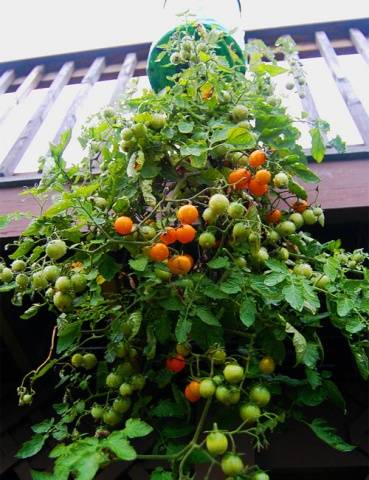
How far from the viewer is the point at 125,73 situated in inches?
114

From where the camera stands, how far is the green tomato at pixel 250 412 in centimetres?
87

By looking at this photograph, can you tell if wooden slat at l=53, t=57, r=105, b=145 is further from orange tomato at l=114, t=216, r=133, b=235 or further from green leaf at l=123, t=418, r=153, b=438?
green leaf at l=123, t=418, r=153, b=438

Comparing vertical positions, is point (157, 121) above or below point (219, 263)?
above

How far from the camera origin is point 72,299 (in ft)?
3.49

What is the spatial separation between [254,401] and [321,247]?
471 mm

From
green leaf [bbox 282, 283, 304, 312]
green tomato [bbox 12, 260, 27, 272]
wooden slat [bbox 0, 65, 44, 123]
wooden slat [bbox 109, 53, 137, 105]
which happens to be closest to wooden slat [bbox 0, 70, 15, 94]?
wooden slat [bbox 0, 65, 44, 123]

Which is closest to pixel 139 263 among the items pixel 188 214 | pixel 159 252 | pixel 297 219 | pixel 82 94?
pixel 159 252

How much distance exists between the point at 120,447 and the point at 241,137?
72cm

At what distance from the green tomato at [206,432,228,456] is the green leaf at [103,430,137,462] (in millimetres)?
144

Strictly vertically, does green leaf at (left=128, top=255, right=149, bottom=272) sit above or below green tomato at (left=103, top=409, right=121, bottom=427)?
above

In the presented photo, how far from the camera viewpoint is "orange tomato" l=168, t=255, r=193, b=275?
3.21 feet

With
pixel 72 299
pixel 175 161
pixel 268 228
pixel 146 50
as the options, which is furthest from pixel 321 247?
pixel 146 50

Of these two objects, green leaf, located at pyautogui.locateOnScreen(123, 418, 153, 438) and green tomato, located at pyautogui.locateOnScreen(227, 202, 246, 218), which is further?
green tomato, located at pyautogui.locateOnScreen(227, 202, 246, 218)

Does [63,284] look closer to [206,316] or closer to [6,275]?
[6,275]
